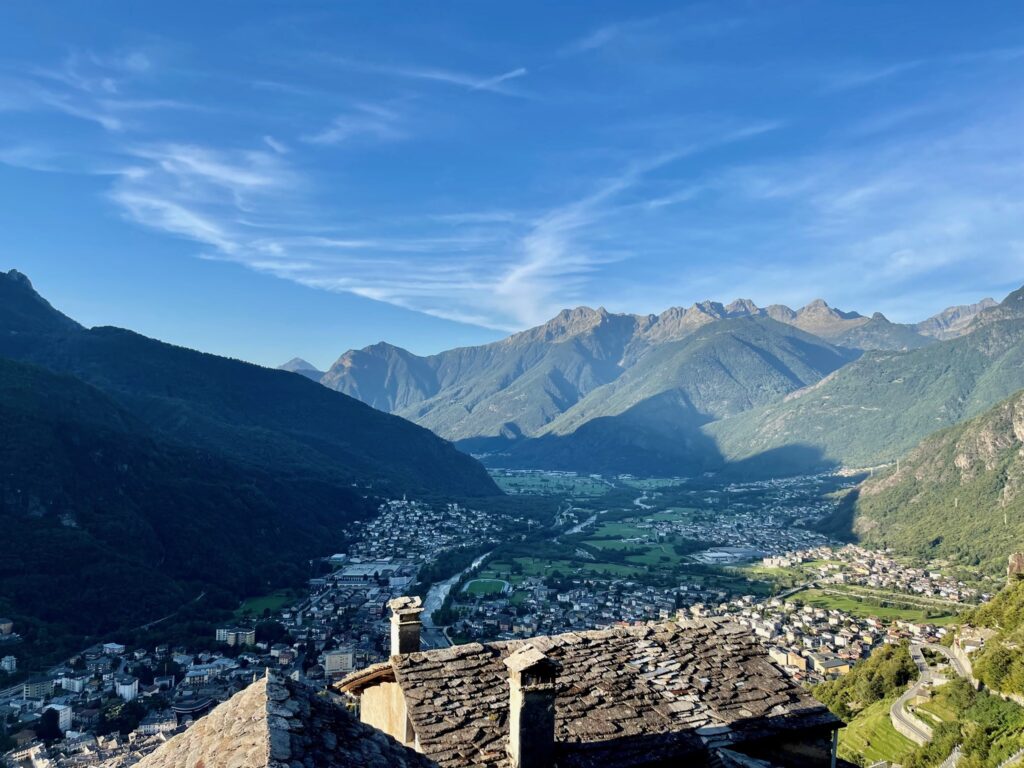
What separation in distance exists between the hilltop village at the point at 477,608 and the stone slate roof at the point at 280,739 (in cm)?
118

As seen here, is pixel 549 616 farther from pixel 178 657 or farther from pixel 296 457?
pixel 296 457

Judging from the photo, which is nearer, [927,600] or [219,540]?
[927,600]

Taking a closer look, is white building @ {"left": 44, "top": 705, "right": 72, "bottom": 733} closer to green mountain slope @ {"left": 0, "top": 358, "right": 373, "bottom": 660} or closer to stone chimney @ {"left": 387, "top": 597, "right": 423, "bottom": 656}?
→ green mountain slope @ {"left": 0, "top": 358, "right": 373, "bottom": 660}

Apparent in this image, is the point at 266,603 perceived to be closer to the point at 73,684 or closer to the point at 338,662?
the point at 73,684

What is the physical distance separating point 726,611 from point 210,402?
146m

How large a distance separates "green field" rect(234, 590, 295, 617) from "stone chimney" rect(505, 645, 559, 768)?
7267 centimetres

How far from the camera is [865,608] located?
7988 centimetres

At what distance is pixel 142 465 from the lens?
97.8 m

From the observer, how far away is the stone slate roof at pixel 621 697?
7.55 metres

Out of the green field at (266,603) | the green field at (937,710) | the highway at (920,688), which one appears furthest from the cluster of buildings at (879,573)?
the green field at (266,603)

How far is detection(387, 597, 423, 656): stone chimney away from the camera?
32.3 feet

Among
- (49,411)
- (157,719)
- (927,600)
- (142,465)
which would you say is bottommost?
(927,600)

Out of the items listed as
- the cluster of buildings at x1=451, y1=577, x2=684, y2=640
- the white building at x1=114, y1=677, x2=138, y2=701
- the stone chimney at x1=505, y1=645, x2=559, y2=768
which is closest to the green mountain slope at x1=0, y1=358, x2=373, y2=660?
the white building at x1=114, y1=677, x2=138, y2=701

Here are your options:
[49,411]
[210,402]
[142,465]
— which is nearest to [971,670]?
[142,465]
